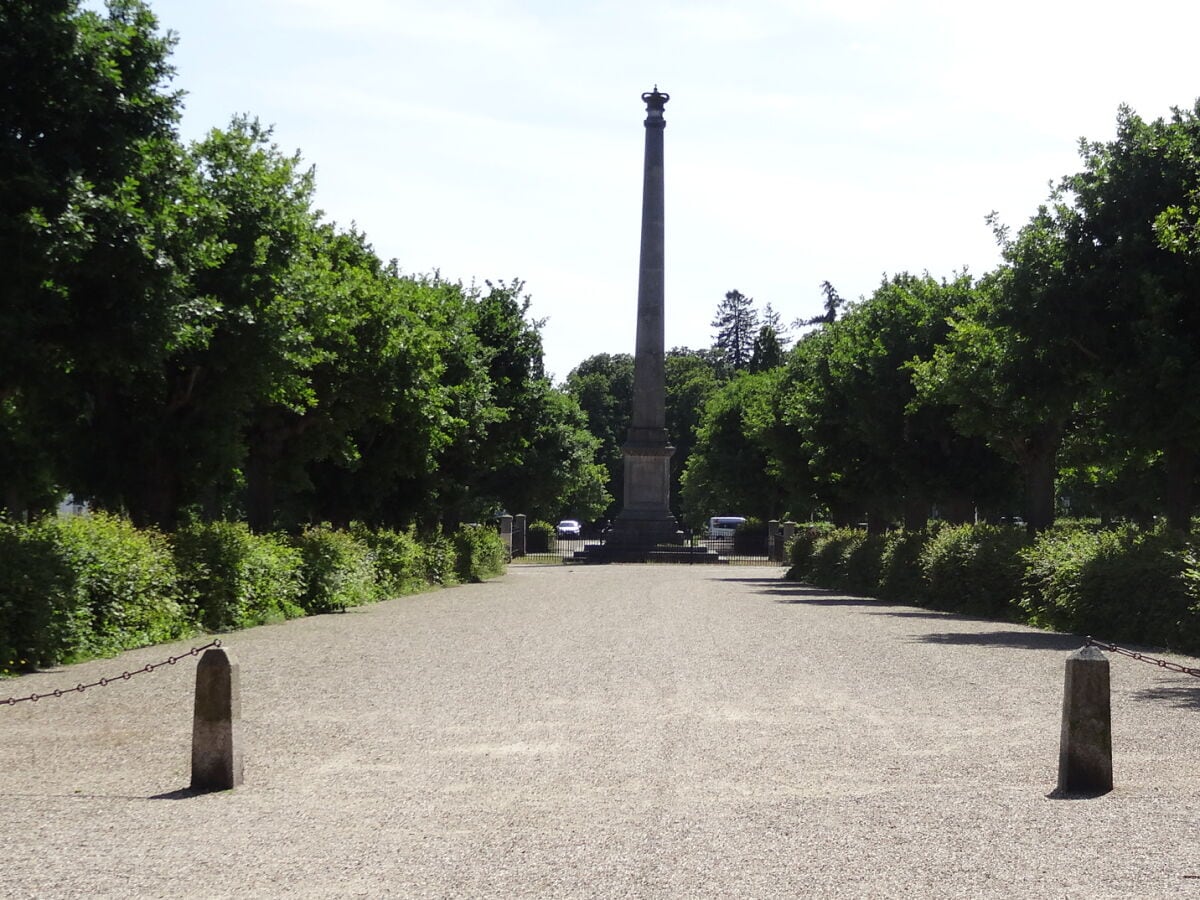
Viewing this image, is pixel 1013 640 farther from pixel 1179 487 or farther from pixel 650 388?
pixel 650 388

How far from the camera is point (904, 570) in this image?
3509 cm

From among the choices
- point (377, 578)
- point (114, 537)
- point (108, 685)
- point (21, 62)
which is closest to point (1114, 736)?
point (108, 685)

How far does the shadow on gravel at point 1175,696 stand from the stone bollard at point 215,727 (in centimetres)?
816

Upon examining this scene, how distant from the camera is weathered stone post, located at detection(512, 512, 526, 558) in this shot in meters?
77.7

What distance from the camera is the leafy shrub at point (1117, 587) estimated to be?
768 inches

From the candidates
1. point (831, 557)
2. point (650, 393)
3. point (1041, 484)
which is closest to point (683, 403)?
point (650, 393)

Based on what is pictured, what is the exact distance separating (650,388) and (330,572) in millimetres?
38218

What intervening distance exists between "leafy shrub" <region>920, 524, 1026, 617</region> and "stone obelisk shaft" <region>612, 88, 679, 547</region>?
3243cm

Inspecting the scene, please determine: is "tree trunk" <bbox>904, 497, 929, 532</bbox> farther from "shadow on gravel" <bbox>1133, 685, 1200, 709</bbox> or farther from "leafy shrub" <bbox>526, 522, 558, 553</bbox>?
"leafy shrub" <bbox>526, 522, 558, 553</bbox>

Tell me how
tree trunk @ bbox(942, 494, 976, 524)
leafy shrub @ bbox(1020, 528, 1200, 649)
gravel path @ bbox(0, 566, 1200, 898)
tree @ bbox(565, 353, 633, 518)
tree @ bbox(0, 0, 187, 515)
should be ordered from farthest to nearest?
tree @ bbox(565, 353, 633, 518), tree trunk @ bbox(942, 494, 976, 524), leafy shrub @ bbox(1020, 528, 1200, 649), tree @ bbox(0, 0, 187, 515), gravel path @ bbox(0, 566, 1200, 898)

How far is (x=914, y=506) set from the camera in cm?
4659

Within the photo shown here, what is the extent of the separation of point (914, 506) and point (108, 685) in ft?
115

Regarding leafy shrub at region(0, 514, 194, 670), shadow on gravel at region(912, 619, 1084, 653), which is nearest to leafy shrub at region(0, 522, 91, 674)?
leafy shrub at region(0, 514, 194, 670)

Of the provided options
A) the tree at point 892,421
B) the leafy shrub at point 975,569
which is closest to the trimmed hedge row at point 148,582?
the leafy shrub at point 975,569
